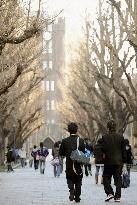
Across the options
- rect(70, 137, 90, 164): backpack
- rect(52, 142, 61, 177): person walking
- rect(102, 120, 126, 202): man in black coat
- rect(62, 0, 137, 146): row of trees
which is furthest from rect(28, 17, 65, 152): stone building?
rect(70, 137, 90, 164): backpack

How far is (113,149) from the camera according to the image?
1352cm

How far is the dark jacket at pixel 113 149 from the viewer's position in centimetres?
1350

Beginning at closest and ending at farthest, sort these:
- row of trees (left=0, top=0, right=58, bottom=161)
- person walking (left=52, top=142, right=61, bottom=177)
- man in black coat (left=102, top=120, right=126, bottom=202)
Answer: man in black coat (left=102, top=120, right=126, bottom=202) < row of trees (left=0, top=0, right=58, bottom=161) < person walking (left=52, top=142, right=61, bottom=177)

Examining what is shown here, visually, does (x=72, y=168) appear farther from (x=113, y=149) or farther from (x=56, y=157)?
(x=56, y=157)

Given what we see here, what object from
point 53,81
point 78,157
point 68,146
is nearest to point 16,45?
point 68,146

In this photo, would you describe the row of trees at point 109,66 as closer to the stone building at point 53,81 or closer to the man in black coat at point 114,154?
the man in black coat at point 114,154

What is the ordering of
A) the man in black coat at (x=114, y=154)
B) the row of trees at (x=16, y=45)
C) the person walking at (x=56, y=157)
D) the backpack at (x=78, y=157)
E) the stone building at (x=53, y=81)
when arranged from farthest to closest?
the stone building at (x=53, y=81) < the person walking at (x=56, y=157) < the row of trees at (x=16, y=45) < the man in black coat at (x=114, y=154) < the backpack at (x=78, y=157)

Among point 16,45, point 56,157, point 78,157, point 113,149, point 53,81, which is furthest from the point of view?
point 53,81

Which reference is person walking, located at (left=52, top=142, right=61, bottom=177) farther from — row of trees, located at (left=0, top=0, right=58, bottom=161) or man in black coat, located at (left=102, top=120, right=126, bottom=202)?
man in black coat, located at (left=102, top=120, right=126, bottom=202)

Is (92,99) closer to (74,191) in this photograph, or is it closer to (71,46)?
(71,46)

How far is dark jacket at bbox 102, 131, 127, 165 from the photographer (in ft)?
44.3

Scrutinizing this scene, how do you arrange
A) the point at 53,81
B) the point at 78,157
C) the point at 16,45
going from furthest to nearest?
the point at 53,81, the point at 16,45, the point at 78,157

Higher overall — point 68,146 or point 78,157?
point 68,146

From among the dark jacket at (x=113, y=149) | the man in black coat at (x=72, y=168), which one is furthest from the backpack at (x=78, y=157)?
the dark jacket at (x=113, y=149)
